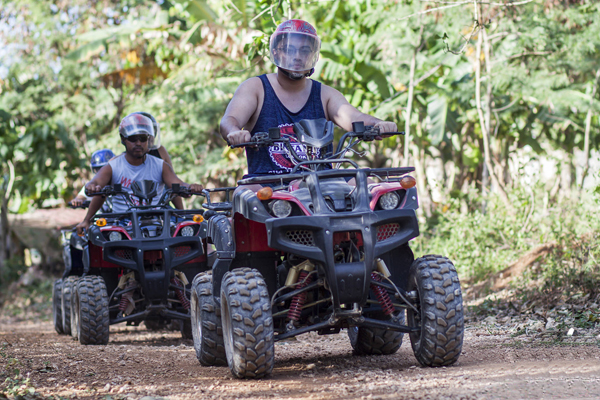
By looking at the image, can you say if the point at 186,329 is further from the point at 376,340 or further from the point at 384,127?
the point at 384,127

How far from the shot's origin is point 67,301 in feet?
30.2

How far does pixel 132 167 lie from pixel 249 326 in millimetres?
4906

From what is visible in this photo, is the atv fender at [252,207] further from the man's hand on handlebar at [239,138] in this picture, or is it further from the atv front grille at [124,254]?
the atv front grille at [124,254]

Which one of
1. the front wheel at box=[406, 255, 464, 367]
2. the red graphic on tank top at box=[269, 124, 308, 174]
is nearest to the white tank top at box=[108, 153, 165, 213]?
the red graphic on tank top at box=[269, 124, 308, 174]

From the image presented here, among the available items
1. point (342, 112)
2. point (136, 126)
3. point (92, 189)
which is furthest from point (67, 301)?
point (342, 112)

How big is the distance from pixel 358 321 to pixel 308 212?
0.75 m

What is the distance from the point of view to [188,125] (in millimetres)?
16641

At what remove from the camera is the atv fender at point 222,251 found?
5211 mm

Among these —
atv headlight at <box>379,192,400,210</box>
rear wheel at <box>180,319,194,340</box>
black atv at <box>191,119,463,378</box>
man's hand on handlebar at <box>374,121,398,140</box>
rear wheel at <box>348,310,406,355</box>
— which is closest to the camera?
black atv at <box>191,119,463,378</box>

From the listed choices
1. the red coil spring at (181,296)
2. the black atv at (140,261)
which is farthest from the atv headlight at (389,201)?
the red coil spring at (181,296)

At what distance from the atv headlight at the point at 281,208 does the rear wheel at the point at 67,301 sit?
17.1 ft

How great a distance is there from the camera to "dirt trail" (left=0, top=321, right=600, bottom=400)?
4.08m

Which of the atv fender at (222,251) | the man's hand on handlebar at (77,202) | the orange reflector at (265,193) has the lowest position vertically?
the atv fender at (222,251)

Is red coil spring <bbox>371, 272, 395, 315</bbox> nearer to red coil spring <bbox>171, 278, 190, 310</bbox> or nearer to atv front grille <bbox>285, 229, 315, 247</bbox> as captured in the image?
atv front grille <bbox>285, 229, 315, 247</bbox>
